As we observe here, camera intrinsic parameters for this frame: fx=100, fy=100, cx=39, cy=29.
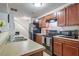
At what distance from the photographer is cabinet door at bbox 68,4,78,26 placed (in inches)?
88.3

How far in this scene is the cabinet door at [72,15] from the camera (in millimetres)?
2242

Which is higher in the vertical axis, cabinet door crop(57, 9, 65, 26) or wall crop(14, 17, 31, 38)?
cabinet door crop(57, 9, 65, 26)

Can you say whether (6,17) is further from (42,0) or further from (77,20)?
(77,20)

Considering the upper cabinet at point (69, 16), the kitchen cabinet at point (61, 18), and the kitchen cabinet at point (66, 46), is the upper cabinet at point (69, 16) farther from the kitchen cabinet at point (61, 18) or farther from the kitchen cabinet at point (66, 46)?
the kitchen cabinet at point (66, 46)

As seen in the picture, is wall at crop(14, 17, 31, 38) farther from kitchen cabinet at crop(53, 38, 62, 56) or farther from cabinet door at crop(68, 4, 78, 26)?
kitchen cabinet at crop(53, 38, 62, 56)

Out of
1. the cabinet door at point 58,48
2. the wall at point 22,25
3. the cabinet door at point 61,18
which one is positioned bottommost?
the cabinet door at point 58,48

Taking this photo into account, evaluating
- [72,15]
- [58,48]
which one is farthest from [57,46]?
[72,15]

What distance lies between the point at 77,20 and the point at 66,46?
2.09 ft

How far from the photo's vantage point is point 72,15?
2.37 m

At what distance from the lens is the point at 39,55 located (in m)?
1.19

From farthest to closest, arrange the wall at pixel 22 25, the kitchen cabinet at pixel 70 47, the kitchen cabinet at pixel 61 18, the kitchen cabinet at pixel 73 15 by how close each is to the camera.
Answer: the kitchen cabinet at pixel 61 18 < the kitchen cabinet at pixel 73 15 < the kitchen cabinet at pixel 70 47 < the wall at pixel 22 25

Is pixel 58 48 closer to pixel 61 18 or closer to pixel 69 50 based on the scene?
pixel 69 50

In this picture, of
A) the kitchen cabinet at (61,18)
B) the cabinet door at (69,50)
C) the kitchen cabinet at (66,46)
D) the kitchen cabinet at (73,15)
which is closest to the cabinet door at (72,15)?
the kitchen cabinet at (73,15)

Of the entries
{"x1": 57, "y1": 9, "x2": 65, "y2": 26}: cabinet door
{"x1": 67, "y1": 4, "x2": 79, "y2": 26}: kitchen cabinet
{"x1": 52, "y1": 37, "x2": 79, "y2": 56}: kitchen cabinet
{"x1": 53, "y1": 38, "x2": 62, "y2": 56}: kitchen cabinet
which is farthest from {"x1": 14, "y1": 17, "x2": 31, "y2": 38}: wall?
{"x1": 57, "y1": 9, "x2": 65, "y2": 26}: cabinet door
